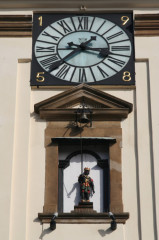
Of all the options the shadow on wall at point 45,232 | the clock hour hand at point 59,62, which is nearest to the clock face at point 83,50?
the clock hour hand at point 59,62

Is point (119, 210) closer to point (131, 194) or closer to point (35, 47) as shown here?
point (131, 194)

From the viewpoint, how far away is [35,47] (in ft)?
54.3

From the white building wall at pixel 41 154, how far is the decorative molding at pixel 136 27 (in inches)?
5.5

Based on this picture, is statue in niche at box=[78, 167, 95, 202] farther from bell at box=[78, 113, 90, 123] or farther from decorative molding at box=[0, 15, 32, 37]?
decorative molding at box=[0, 15, 32, 37]

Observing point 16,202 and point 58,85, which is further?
Answer: point 58,85

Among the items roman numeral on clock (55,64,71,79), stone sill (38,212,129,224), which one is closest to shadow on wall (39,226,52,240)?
stone sill (38,212,129,224)

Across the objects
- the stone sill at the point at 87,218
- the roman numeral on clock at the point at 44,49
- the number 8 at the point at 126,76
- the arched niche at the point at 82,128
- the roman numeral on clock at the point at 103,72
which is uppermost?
the roman numeral on clock at the point at 44,49

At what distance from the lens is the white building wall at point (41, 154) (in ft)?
48.1

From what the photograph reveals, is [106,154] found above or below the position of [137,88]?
below

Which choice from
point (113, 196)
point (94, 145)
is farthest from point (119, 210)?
point (94, 145)

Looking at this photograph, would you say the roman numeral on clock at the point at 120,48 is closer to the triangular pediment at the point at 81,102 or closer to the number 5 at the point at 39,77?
the triangular pediment at the point at 81,102

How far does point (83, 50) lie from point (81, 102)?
4.05 ft

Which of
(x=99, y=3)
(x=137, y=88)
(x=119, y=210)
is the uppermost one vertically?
(x=99, y=3)

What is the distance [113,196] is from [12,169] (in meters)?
1.81
